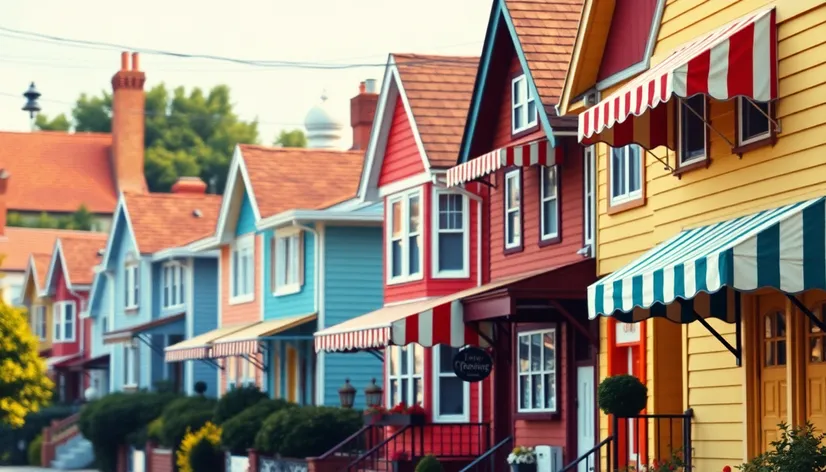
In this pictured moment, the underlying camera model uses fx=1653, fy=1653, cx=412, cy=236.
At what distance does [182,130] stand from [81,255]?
4042cm

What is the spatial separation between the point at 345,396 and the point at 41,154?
6760 cm

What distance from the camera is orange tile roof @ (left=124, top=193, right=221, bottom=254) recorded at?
54125mm

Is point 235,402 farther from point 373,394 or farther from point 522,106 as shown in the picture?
point 522,106

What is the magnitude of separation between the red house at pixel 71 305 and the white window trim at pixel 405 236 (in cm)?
3229

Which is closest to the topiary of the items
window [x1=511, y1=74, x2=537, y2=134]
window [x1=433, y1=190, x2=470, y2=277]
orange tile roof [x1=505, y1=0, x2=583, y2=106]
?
orange tile roof [x1=505, y1=0, x2=583, y2=106]

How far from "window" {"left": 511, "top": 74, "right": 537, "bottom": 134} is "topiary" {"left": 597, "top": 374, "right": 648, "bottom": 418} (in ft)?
26.5

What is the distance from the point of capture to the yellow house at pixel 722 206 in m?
15.4

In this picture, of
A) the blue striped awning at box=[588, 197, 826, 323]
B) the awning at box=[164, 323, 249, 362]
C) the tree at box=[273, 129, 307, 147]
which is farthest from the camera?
the tree at box=[273, 129, 307, 147]

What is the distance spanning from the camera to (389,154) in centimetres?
3362

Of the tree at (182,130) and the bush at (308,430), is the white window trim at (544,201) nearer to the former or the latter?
the bush at (308,430)

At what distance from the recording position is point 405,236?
107 ft

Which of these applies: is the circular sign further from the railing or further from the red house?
the red house

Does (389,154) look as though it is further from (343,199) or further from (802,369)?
(802,369)

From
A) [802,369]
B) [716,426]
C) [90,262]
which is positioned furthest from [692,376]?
[90,262]
